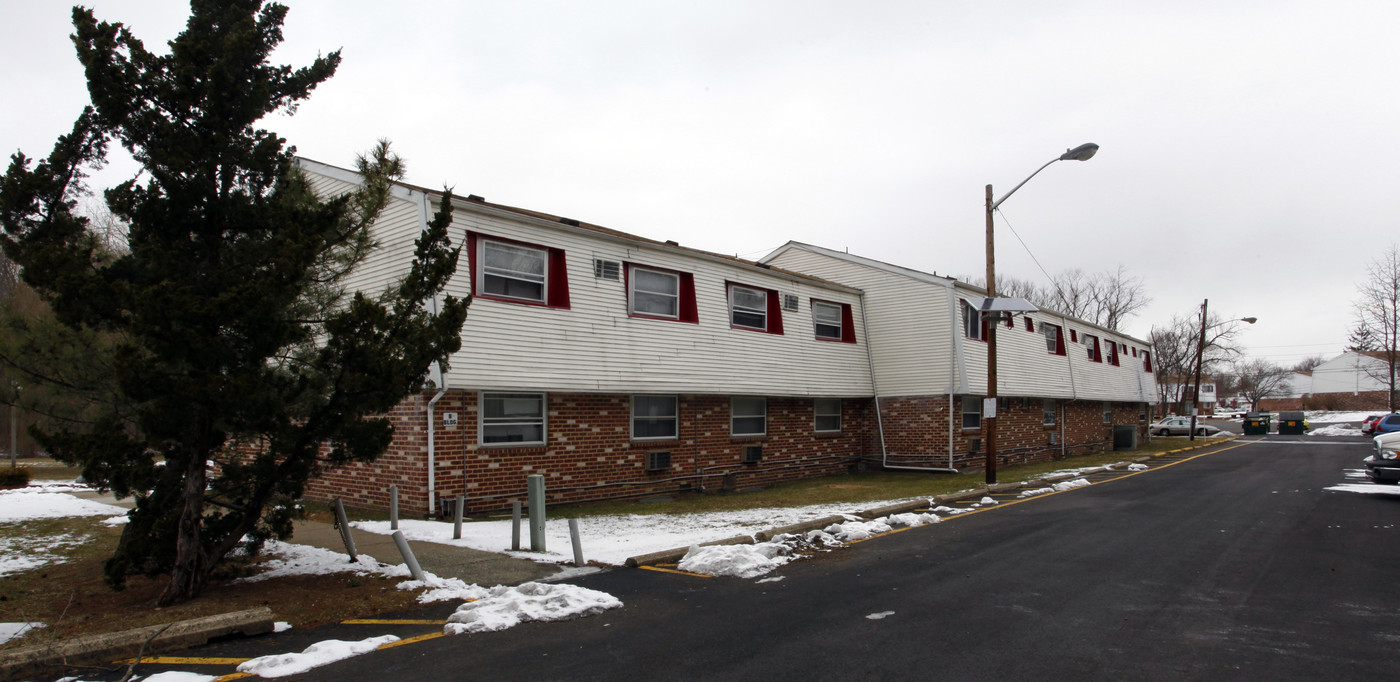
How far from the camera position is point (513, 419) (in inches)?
555

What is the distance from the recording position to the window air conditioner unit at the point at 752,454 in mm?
18391

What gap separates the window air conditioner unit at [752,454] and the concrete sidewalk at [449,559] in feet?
29.9

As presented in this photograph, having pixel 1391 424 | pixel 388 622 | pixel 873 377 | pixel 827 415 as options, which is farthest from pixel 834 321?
pixel 1391 424

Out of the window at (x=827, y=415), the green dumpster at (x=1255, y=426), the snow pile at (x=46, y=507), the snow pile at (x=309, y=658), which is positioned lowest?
the green dumpster at (x=1255, y=426)

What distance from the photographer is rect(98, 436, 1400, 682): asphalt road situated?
17.6 ft

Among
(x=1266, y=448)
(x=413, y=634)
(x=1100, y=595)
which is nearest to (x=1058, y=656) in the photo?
(x=1100, y=595)

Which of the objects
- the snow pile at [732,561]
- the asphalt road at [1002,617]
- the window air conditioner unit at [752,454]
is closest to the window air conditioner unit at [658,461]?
the window air conditioner unit at [752,454]

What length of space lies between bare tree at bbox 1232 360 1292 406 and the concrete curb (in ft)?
387

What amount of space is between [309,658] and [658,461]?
1079 centimetres

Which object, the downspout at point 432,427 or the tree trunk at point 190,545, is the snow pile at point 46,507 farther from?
the tree trunk at point 190,545

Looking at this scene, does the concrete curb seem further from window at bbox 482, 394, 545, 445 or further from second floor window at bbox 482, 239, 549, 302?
second floor window at bbox 482, 239, 549, 302

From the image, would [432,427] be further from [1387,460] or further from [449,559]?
[1387,460]

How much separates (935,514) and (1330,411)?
3851 inches

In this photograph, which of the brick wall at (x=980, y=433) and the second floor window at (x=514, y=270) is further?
the brick wall at (x=980, y=433)
